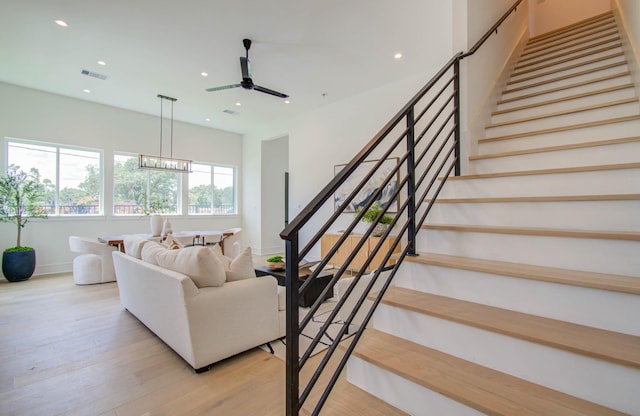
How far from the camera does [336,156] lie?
5973 millimetres

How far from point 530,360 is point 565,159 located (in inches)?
62.6

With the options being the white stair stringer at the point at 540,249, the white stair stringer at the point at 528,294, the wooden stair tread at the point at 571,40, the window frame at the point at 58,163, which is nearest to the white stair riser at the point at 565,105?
the wooden stair tread at the point at 571,40

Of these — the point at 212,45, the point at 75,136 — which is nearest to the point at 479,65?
the point at 212,45

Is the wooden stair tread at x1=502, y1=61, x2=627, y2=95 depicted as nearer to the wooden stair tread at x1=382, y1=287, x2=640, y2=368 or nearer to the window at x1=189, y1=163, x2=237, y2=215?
the wooden stair tread at x1=382, y1=287, x2=640, y2=368

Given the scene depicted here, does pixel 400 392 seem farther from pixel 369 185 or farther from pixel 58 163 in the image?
pixel 58 163

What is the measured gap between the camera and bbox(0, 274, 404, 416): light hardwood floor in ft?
5.85

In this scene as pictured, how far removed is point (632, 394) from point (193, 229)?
7.97m

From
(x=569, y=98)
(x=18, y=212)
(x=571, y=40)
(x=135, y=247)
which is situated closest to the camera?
(x=569, y=98)

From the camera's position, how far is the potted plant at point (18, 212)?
4.84 metres

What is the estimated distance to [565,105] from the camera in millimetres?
2566

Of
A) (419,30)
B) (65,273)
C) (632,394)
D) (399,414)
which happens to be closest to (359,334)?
(399,414)

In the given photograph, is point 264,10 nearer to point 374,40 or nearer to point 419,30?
point 374,40

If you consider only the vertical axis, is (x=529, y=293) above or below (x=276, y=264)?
above

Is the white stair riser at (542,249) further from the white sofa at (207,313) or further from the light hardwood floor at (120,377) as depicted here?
the white sofa at (207,313)
